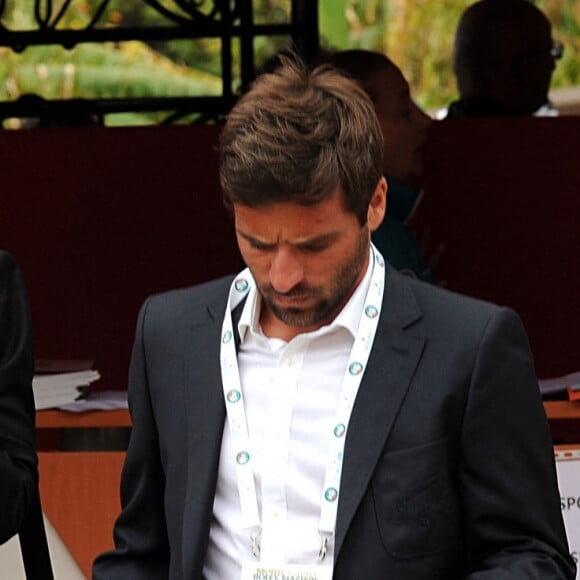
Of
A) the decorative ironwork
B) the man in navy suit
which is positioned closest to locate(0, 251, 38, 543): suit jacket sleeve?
the man in navy suit

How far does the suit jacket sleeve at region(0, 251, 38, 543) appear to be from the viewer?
2748 mm

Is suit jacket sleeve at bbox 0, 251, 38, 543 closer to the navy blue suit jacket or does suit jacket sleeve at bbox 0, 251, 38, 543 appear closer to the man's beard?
the navy blue suit jacket

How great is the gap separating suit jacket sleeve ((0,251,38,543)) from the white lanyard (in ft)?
→ 1.66

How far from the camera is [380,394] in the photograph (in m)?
2.40

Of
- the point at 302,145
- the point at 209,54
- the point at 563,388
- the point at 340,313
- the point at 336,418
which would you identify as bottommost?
the point at 563,388

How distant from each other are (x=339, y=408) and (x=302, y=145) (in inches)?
15.8

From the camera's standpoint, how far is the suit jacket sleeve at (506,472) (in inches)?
93.0

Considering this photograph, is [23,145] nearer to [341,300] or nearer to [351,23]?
[341,300]

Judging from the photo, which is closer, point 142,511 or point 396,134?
point 142,511

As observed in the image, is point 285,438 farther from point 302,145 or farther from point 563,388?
point 563,388

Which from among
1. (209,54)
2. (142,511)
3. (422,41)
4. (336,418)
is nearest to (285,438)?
(336,418)

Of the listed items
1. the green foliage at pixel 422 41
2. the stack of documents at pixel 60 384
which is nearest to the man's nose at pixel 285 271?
the stack of documents at pixel 60 384

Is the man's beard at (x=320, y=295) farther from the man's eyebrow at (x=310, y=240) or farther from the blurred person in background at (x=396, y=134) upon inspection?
the blurred person in background at (x=396, y=134)

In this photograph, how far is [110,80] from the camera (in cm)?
1341
